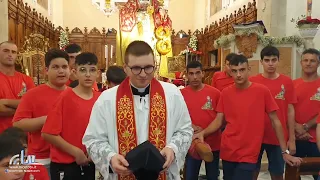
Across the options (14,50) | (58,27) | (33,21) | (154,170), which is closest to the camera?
(154,170)

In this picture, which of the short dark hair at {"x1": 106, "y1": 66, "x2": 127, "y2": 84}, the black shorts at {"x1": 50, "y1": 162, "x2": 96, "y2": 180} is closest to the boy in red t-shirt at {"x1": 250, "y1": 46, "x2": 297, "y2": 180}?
the short dark hair at {"x1": 106, "y1": 66, "x2": 127, "y2": 84}

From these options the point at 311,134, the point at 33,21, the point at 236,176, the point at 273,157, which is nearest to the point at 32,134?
the point at 236,176

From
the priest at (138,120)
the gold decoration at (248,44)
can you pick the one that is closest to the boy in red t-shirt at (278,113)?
the priest at (138,120)

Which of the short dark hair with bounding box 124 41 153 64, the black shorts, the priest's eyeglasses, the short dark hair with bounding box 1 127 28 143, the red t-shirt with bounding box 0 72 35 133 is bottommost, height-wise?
the black shorts

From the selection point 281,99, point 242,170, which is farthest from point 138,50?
point 281,99

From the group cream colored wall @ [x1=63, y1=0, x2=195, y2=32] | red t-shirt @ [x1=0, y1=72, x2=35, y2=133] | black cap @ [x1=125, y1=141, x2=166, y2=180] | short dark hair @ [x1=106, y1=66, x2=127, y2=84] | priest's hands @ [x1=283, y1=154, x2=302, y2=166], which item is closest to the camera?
black cap @ [x1=125, y1=141, x2=166, y2=180]

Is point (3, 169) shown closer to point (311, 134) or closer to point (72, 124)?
point (72, 124)

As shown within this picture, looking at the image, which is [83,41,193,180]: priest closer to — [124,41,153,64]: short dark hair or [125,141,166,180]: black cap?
[124,41,153,64]: short dark hair

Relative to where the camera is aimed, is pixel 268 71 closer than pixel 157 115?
No

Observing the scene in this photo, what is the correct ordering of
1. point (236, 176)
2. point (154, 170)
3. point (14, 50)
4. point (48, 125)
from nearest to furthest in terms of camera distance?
point (154, 170) < point (48, 125) < point (236, 176) < point (14, 50)

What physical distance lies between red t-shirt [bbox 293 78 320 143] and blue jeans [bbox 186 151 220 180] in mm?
939

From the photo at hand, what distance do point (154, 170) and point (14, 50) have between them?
221 centimetres

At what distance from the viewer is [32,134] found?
2.72m

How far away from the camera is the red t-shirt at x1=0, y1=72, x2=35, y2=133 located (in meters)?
3.16
